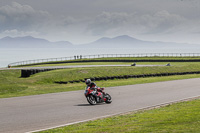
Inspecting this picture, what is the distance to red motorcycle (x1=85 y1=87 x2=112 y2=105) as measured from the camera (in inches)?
595

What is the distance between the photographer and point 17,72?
41.0 metres

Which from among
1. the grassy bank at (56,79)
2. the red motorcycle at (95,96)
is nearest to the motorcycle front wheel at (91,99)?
the red motorcycle at (95,96)

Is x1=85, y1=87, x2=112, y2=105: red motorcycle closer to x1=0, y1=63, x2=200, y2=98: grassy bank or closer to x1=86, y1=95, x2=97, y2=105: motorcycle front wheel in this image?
x1=86, y1=95, x2=97, y2=105: motorcycle front wheel

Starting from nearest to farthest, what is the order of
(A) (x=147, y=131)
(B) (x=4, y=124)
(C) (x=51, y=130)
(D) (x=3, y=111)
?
(A) (x=147, y=131) → (C) (x=51, y=130) → (B) (x=4, y=124) → (D) (x=3, y=111)

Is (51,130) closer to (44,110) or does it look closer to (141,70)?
(44,110)

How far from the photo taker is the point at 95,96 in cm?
1527

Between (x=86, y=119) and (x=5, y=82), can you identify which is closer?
(x=86, y=119)

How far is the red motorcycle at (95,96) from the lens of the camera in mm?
15102

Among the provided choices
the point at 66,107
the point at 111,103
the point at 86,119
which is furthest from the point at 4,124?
the point at 111,103

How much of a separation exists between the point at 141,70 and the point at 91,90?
26.2 metres

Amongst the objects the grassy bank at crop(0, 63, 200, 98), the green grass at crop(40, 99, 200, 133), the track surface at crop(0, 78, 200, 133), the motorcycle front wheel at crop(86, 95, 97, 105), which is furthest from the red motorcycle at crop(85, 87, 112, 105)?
the grassy bank at crop(0, 63, 200, 98)

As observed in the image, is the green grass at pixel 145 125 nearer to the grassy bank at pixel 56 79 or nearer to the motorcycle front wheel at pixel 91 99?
the motorcycle front wheel at pixel 91 99

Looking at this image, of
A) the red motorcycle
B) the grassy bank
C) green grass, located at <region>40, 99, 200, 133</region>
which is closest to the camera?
green grass, located at <region>40, 99, 200, 133</region>

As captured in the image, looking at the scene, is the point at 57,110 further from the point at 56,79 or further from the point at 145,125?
the point at 56,79
